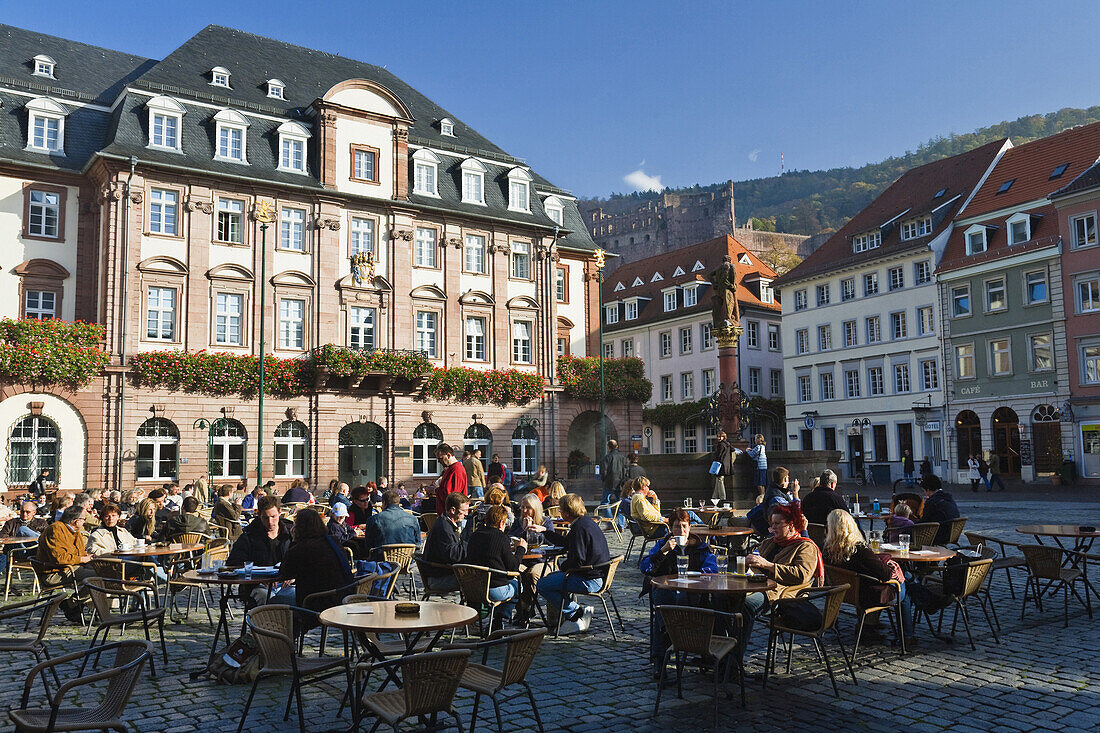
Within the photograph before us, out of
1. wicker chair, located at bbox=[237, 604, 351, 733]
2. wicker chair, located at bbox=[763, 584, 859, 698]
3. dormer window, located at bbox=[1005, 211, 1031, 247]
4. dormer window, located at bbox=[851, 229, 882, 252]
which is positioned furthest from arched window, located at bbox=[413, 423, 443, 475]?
wicker chair, located at bbox=[237, 604, 351, 733]

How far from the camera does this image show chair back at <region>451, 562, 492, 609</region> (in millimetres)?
9039

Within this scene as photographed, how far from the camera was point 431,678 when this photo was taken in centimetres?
518

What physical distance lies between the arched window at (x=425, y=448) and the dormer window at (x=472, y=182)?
9506 mm

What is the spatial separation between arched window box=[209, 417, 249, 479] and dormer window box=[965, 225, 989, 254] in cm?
3308

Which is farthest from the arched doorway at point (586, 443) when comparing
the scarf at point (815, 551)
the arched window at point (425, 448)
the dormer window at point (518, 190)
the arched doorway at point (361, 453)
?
the scarf at point (815, 551)

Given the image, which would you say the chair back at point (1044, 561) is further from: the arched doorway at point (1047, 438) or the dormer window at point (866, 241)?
the dormer window at point (866, 241)

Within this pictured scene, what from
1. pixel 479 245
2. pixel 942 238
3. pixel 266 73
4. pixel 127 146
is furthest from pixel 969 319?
pixel 127 146

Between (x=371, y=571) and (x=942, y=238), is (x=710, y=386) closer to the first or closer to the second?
(x=942, y=238)

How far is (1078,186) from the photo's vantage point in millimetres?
37750

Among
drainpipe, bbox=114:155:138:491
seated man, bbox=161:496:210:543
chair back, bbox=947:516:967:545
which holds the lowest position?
chair back, bbox=947:516:967:545

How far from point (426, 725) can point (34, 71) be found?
33334 mm

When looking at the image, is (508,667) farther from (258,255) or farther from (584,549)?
(258,255)

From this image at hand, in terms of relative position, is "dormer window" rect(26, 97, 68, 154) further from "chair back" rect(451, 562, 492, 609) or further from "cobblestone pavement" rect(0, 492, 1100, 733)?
"chair back" rect(451, 562, 492, 609)

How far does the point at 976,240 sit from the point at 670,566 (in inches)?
1569
